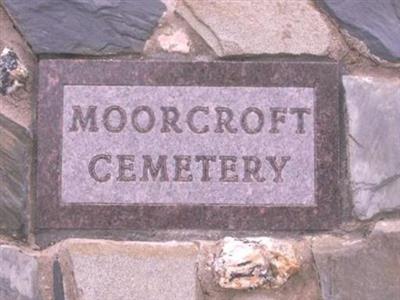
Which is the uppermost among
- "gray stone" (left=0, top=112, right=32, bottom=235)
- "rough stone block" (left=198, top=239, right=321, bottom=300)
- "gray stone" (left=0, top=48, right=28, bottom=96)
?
"gray stone" (left=0, top=48, right=28, bottom=96)

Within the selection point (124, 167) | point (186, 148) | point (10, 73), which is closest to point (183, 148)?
point (186, 148)

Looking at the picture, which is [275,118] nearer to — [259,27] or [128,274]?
[259,27]

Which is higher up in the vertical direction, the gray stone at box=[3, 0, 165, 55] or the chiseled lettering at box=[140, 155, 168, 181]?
the gray stone at box=[3, 0, 165, 55]

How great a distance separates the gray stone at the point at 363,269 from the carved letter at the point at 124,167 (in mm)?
358

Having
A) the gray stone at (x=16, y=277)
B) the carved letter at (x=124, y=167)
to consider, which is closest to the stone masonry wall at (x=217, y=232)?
the gray stone at (x=16, y=277)

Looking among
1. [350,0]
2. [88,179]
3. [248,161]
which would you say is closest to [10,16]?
[88,179]

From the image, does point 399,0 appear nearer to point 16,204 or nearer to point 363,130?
point 363,130

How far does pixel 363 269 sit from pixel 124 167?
0.46 meters

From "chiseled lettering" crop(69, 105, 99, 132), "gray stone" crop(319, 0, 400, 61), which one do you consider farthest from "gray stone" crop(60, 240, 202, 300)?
"gray stone" crop(319, 0, 400, 61)

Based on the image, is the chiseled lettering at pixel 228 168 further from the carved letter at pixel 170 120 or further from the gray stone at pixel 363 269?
the gray stone at pixel 363 269

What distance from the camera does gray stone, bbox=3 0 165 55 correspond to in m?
1.35

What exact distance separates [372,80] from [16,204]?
69 centimetres

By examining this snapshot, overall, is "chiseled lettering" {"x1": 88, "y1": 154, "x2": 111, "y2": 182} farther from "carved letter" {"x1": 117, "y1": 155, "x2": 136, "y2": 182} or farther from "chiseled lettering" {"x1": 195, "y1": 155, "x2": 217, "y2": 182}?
"chiseled lettering" {"x1": 195, "y1": 155, "x2": 217, "y2": 182}

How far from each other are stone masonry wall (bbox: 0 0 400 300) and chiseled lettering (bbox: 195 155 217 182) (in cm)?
10
